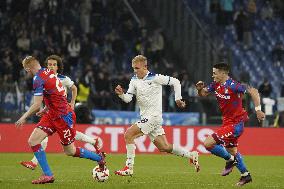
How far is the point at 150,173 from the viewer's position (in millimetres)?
17312

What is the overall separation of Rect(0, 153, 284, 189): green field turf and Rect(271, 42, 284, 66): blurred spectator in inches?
428

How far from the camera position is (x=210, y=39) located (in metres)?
33.0

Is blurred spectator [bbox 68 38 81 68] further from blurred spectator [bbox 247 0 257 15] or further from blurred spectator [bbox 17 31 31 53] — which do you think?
blurred spectator [bbox 247 0 257 15]

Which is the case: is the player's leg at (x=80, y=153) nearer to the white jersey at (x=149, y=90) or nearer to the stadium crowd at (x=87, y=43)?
the white jersey at (x=149, y=90)

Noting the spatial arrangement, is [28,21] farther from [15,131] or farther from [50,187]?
[50,187]

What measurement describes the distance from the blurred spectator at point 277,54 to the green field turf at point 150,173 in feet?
35.7

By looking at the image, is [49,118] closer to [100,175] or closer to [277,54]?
[100,175]

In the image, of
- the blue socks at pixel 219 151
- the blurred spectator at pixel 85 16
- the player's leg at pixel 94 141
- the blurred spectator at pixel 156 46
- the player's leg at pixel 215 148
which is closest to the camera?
the player's leg at pixel 215 148

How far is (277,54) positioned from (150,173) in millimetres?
18332

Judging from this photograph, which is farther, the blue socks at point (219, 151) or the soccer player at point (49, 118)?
the blue socks at point (219, 151)

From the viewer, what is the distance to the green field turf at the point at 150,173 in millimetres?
14148

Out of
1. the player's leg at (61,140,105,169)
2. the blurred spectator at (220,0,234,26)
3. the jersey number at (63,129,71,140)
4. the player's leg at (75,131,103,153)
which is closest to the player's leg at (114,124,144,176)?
the player's leg at (75,131,103,153)

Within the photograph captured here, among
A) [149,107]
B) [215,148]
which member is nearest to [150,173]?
[149,107]

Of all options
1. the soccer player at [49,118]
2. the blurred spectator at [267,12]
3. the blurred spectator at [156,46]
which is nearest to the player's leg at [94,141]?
the soccer player at [49,118]
